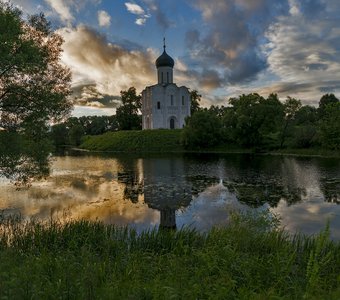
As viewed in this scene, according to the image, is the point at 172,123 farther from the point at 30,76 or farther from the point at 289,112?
the point at 30,76

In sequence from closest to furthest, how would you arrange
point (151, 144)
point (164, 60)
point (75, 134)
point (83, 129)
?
1. point (151, 144)
2. point (164, 60)
3. point (75, 134)
4. point (83, 129)

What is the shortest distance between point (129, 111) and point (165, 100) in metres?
14.0

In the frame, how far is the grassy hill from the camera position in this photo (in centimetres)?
6919

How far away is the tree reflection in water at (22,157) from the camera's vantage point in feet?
51.2

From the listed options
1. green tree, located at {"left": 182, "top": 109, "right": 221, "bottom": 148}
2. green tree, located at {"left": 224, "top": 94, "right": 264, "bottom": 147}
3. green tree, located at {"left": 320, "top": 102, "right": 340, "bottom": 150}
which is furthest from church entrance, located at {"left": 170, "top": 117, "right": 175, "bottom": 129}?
green tree, located at {"left": 320, "top": 102, "right": 340, "bottom": 150}

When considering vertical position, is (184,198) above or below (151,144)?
below

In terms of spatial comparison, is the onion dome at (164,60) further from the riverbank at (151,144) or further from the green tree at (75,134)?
the green tree at (75,134)

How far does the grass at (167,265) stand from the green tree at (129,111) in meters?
80.0

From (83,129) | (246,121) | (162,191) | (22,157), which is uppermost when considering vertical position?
(83,129)

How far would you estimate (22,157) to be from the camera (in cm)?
1683

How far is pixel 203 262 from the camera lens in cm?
878

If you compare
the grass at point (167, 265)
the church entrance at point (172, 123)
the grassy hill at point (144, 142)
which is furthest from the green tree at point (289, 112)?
the grass at point (167, 265)

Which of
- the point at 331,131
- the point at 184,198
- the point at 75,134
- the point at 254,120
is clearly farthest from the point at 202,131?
the point at 75,134

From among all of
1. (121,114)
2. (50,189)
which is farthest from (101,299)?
(121,114)
